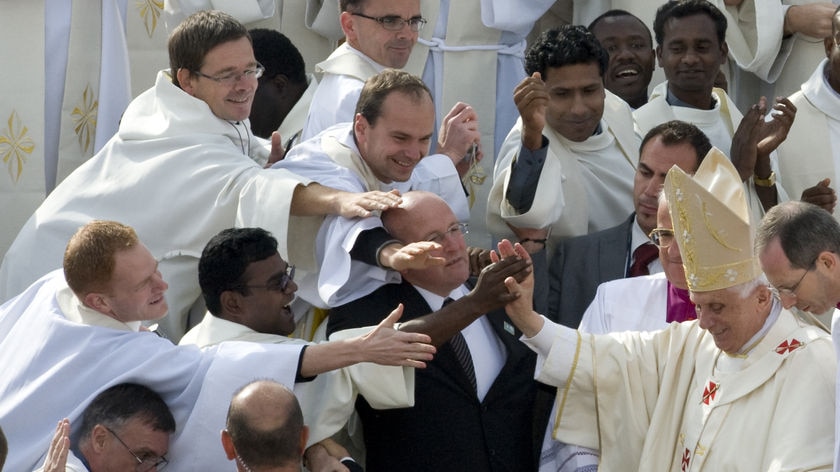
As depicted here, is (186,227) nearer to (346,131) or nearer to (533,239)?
(346,131)

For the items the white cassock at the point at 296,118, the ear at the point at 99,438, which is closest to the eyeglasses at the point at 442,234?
the ear at the point at 99,438

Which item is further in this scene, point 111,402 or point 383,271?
point 383,271

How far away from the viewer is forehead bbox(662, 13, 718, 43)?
8.09 meters

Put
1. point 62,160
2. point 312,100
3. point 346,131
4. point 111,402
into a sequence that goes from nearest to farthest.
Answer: point 111,402 < point 346,131 < point 312,100 < point 62,160

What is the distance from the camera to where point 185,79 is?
7105 mm

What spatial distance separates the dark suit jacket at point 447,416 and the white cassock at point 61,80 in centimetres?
269

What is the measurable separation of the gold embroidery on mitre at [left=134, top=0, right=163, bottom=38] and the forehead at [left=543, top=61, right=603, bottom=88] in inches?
96.9

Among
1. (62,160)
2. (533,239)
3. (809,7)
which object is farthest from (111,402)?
(809,7)

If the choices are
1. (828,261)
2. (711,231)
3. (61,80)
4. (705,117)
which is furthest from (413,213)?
(61,80)

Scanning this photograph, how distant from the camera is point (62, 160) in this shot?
8.58 metres

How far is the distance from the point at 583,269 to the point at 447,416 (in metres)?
1.12

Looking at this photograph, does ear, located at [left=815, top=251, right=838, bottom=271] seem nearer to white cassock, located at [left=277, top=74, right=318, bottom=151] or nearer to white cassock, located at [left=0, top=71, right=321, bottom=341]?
white cassock, located at [left=0, top=71, right=321, bottom=341]

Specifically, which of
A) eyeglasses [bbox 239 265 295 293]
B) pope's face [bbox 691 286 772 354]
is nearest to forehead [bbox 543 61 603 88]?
eyeglasses [bbox 239 265 295 293]

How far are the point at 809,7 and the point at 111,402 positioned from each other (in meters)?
4.45
